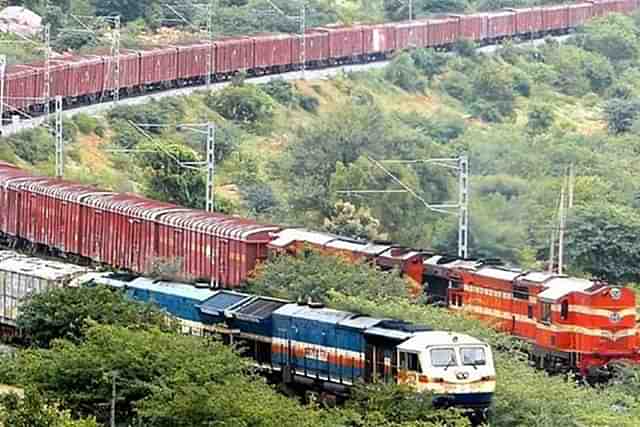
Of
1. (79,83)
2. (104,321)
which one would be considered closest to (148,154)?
(79,83)

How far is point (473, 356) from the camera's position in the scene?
90.8ft

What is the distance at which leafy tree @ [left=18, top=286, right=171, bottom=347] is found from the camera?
3175cm

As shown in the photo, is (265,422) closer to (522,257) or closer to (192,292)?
(192,292)

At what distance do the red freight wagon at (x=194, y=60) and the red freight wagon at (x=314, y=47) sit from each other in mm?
6318

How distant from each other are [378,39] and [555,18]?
58.8 feet

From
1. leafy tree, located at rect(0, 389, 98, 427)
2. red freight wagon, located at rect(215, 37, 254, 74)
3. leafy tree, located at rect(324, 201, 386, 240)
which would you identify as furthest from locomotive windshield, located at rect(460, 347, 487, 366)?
red freight wagon, located at rect(215, 37, 254, 74)

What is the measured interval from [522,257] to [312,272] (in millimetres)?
13503

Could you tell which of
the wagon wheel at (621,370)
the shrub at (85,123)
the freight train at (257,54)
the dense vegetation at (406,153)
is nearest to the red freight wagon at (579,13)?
the freight train at (257,54)

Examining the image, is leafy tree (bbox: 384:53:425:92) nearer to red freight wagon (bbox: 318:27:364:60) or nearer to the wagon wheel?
red freight wagon (bbox: 318:27:364:60)

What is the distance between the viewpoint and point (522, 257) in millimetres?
49625

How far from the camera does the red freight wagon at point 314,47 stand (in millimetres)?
80625

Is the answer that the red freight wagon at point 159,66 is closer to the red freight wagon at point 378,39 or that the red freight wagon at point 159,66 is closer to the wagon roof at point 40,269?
the red freight wagon at point 378,39

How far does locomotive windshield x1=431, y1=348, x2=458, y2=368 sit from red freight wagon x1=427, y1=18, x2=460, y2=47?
2607 inches

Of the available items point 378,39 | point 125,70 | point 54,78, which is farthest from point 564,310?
point 378,39
